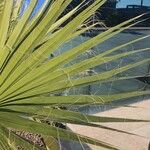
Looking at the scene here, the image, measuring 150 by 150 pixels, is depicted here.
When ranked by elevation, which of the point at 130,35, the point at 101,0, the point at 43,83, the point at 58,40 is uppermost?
the point at 130,35

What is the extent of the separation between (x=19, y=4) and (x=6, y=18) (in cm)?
60

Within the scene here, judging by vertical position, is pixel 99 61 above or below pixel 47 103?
above

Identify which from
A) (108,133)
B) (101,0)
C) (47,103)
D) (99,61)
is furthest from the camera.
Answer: (108,133)

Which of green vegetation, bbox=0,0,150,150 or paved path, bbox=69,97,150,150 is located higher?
green vegetation, bbox=0,0,150,150

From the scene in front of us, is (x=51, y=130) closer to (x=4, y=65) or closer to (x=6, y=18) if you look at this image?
(x=4, y=65)

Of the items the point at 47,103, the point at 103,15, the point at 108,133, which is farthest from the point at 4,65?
the point at 103,15

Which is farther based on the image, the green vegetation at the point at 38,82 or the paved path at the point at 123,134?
the paved path at the point at 123,134

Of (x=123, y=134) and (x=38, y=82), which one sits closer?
(x=38, y=82)

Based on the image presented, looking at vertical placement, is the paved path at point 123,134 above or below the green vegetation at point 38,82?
below

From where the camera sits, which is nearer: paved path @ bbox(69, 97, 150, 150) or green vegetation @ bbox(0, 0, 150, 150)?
green vegetation @ bbox(0, 0, 150, 150)

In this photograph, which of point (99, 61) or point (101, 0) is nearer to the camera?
point (99, 61)

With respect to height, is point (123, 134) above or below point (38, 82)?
below

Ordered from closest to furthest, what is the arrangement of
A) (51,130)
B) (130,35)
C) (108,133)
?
(51,130)
(108,133)
(130,35)

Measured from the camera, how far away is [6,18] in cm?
158
